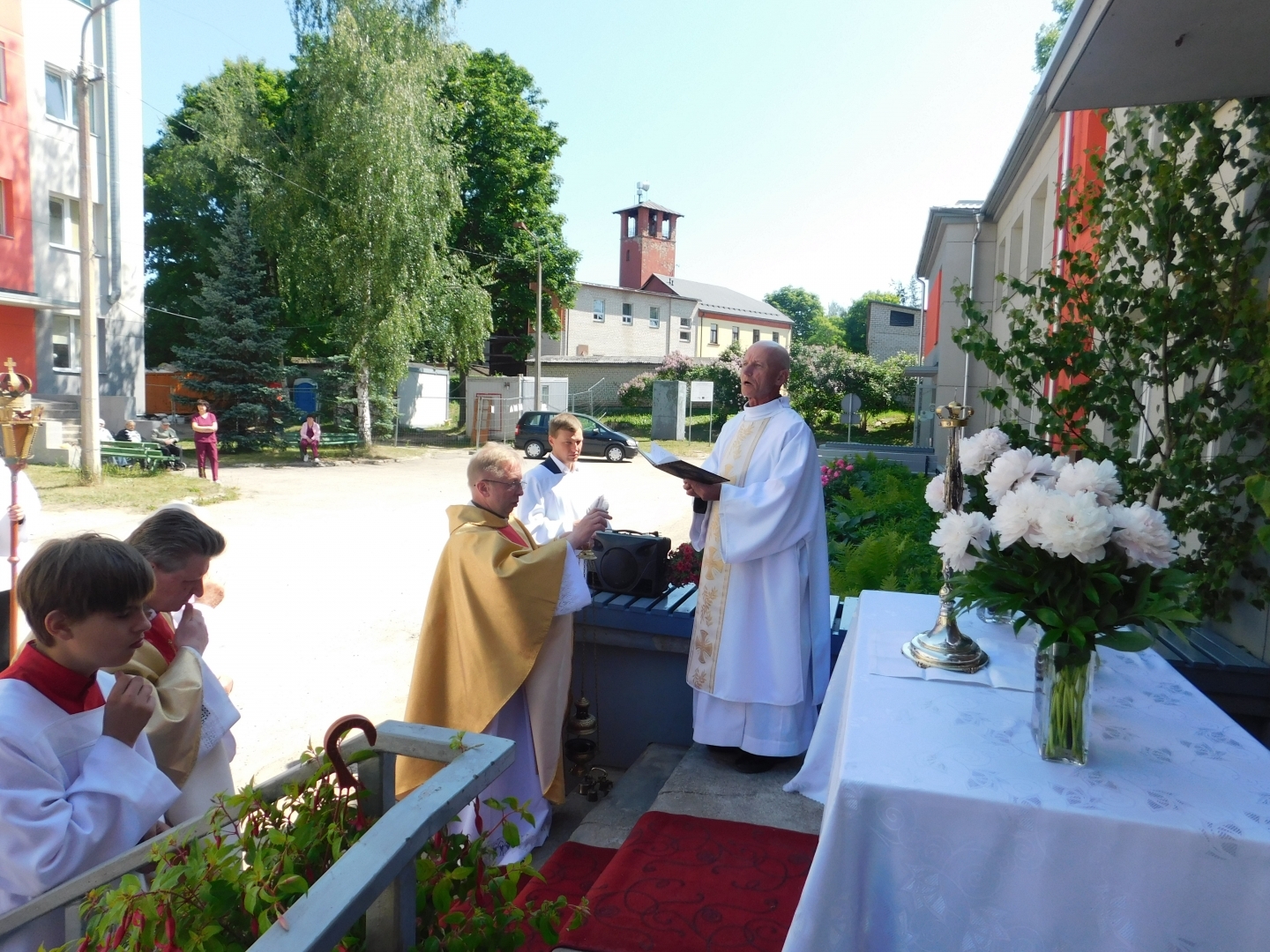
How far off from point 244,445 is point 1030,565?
83.5 feet

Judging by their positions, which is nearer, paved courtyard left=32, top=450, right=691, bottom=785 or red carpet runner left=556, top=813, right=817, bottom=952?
red carpet runner left=556, top=813, right=817, bottom=952

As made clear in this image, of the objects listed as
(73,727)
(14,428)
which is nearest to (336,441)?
(14,428)

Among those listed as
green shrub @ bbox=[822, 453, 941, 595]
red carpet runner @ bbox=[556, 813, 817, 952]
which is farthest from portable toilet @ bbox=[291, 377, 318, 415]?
red carpet runner @ bbox=[556, 813, 817, 952]

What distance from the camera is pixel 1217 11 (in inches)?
110

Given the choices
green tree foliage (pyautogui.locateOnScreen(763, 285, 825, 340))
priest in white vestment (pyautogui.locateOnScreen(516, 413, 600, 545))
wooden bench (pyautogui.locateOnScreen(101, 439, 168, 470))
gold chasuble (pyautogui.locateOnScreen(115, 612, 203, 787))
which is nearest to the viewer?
gold chasuble (pyautogui.locateOnScreen(115, 612, 203, 787))

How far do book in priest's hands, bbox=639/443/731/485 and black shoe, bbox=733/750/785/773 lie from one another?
1.25 metres

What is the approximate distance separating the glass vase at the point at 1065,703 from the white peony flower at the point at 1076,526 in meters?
0.23

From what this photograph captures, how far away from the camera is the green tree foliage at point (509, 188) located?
31094 millimetres

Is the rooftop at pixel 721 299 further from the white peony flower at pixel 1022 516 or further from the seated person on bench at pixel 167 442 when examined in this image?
the white peony flower at pixel 1022 516

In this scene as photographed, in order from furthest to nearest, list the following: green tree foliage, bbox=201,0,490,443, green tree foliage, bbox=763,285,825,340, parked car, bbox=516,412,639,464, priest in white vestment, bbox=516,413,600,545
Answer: green tree foliage, bbox=763,285,825,340, parked car, bbox=516,412,639,464, green tree foliage, bbox=201,0,490,443, priest in white vestment, bbox=516,413,600,545

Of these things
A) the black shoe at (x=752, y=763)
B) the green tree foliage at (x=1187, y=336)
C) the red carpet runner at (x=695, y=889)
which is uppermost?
the green tree foliage at (x=1187, y=336)

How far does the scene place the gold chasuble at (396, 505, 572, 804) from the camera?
3.57 meters

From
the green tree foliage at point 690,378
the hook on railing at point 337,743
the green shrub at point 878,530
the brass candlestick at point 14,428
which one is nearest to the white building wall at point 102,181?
the green shrub at point 878,530

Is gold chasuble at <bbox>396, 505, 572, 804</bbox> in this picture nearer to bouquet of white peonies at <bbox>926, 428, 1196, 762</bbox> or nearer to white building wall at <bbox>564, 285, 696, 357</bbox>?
bouquet of white peonies at <bbox>926, 428, 1196, 762</bbox>
